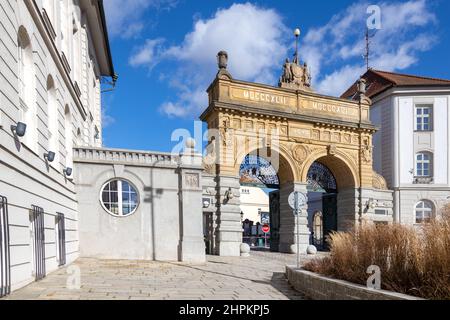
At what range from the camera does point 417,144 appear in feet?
91.2

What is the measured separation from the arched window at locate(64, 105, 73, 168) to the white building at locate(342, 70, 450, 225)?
22251mm

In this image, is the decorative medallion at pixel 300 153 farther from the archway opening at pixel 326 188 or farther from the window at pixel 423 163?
the window at pixel 423 163

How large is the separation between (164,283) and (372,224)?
5.40 metres

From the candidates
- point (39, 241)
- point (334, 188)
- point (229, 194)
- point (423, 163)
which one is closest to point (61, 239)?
point (39, 241)

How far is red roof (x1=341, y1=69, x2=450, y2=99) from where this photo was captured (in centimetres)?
2807

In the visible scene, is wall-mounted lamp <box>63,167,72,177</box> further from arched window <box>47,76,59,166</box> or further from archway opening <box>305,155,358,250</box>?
archway opening <box>305,155,358,250</box>

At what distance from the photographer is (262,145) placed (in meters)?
22.5

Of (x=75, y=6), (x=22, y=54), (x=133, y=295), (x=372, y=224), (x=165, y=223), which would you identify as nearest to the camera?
(x=133, y=295)

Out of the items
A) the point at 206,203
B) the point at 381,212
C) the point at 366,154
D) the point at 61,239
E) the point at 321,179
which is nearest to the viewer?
the point at 61,239

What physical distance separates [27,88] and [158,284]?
6.03m

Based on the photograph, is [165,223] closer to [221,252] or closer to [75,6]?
[221,252]

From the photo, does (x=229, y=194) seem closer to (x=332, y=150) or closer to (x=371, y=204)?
(x=332, y=150)

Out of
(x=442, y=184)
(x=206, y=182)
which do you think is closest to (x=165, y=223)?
(x=206, y=182)

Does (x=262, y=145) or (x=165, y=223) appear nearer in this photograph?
(x=165, y=223)
